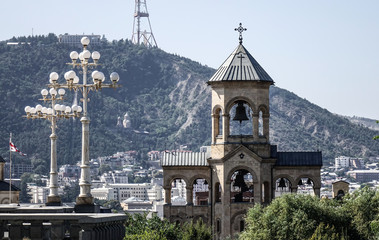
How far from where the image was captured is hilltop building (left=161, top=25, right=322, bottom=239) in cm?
8750

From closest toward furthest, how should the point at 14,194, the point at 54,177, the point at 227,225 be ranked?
the point at 54,177 < the point at 227,225 < the point at 14,194

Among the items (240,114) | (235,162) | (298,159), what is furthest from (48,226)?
(298,159)

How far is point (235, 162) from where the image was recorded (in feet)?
287

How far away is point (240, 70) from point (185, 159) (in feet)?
25.1

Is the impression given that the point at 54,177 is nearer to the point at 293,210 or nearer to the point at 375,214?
the point at 293,210

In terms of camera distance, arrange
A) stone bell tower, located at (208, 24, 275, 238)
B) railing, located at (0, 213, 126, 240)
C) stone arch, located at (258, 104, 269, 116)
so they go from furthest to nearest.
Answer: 1. stone arch, located at (258, 104, 269, 116)
2. stone bell tower, located at (208, 24, 275, 238)
3. railing, located at (0, 213, 126, 240)

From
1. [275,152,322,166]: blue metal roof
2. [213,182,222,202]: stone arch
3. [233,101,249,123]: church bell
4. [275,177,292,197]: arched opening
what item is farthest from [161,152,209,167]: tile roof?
[275,177,292,197]: arched opening

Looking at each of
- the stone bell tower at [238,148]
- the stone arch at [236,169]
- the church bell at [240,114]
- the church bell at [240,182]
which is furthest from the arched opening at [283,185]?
the church bell at [240,114]

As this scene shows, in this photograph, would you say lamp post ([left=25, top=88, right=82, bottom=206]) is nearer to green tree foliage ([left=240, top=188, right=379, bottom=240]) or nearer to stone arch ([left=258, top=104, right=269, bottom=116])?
green tree foliage ([left=240, top=188, right=379, bottom=240])

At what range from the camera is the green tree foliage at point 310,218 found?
75.6 meters

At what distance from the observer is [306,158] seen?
295 feet

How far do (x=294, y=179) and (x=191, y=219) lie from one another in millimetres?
8085

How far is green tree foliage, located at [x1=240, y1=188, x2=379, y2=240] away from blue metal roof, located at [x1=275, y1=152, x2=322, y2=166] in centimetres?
741

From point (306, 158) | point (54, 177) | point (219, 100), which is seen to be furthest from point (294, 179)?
point (54, 177)
